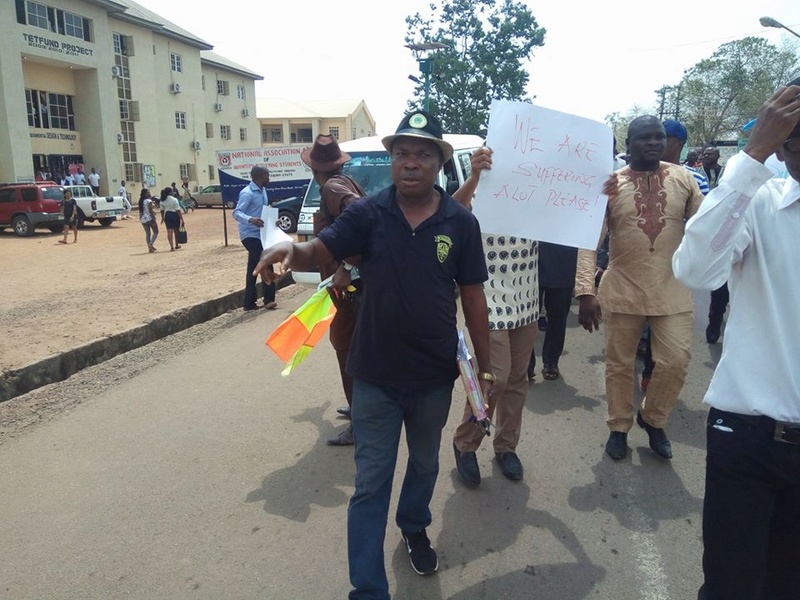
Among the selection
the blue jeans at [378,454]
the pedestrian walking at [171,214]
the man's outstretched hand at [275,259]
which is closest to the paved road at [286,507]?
the blue jeans at [378,454]

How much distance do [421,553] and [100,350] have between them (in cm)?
503

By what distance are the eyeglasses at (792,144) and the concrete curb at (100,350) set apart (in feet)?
19.6

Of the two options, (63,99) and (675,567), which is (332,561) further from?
(63,99)

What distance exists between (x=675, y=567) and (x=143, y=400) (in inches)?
162

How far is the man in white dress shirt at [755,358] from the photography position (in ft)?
5.74

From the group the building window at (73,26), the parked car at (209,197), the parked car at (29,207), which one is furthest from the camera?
the parked car at (209,197)

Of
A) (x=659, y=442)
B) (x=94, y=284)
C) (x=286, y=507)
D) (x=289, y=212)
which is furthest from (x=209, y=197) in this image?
(x=659, y=442)

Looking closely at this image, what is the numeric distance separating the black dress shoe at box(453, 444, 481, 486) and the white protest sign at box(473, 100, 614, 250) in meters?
1.34

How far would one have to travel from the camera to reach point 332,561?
9.56ft

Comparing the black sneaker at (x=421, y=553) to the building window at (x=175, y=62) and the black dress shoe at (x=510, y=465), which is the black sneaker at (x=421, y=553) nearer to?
the black dress shoe at (x=510, y=465)

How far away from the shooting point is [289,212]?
716 inches

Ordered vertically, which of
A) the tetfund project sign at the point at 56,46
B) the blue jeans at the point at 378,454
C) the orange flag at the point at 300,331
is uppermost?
the tetfund project sign at the point at 56,46

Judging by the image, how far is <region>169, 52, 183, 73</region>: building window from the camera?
40.5 meters

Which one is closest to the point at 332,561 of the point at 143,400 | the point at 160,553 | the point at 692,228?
the point at 160,553
